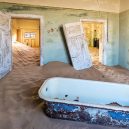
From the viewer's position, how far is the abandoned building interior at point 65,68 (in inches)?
91.0

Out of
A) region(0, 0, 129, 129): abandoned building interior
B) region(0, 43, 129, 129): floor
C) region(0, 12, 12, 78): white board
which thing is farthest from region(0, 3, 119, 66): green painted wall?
region(0, 12, 12, 78): white board

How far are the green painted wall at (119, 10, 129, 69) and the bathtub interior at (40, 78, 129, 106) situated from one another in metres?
3.29

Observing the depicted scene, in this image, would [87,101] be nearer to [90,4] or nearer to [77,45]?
[77,45]

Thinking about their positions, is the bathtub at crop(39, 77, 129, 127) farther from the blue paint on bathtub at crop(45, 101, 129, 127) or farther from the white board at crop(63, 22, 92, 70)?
→ the white board at crop(63, 22, 92, 70)

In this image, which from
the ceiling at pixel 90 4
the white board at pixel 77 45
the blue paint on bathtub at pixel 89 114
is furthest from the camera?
the ceiling at pixel 90 4

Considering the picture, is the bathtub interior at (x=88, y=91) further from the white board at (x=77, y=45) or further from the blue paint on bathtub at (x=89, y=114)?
the white board at (x=77, y=45)

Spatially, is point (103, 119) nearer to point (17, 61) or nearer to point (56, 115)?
point (56, 115)

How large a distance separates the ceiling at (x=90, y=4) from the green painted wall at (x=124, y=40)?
295mm

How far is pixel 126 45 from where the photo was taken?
5969 millimetres

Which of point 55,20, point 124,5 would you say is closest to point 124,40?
point 124,5

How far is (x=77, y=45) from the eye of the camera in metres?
5.59

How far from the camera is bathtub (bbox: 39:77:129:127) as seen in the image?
220cm

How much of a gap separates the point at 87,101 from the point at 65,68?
8.10 feet

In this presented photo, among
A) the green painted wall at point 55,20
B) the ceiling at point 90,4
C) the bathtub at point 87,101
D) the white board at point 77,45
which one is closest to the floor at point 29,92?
the bathtub at point 87,101
